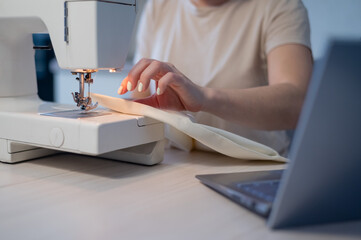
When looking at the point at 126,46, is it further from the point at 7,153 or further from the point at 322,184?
the point at 322,184

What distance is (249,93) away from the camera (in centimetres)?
120

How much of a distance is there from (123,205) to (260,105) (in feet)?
2.19

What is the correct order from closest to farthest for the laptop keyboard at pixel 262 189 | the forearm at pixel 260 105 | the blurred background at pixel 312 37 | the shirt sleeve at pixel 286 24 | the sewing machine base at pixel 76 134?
the laptop keyboard at pixel 262 189 → the sewing machine base at pixel 76 134 → the forearm at pixel 260 105 → the shirt sleeve at pixel 286 24 → the blurred background at pixel 312 37

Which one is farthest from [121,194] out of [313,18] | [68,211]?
[313,18]

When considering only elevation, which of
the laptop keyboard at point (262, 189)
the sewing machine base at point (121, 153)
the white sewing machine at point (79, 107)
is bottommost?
the sewing machine base at point (121, 153)

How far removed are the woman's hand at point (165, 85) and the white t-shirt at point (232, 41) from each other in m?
0.39

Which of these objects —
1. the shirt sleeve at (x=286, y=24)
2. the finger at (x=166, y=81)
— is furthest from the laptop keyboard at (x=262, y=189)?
the shirt sleeve at (x=286, y=24)

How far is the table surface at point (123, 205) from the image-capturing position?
1.81 feet

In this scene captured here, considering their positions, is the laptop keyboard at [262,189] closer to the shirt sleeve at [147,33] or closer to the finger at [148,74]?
the finger at [148,74]

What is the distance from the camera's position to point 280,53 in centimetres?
133

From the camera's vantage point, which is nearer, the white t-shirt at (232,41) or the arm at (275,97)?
the arm at (275,97)

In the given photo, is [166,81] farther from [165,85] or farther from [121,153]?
[121,153]

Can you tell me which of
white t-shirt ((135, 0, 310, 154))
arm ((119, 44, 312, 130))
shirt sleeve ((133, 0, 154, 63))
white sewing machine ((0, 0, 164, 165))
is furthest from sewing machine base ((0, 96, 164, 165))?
shirt sleeve ((133, 0, 154, 63))

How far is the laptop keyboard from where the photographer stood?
0.61 m
